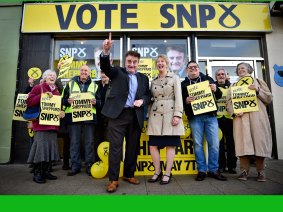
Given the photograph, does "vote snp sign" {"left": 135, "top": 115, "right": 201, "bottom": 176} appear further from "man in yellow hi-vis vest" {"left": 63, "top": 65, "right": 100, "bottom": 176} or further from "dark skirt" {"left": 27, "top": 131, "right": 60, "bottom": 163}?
"dark skirt" {"left": 27, "top": 131, "right": 60, "bottom": 163}

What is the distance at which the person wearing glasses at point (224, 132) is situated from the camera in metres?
4.93

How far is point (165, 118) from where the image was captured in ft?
12.8

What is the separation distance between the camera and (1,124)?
6.59 metres

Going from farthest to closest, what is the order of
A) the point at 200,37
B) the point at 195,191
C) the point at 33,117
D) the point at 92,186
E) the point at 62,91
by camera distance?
the point at 200,37 → the point at 62,91 → the point at 33,117 → the point at 92,186 → the point at 195,191

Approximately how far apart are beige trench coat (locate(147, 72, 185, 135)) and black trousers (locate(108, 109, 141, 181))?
0.30 m

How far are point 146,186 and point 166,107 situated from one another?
4.20 feet

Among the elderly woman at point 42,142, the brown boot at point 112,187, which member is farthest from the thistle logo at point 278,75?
the elderly woman at point 42,142

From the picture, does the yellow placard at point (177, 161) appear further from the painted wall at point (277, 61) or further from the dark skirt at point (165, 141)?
the painted wall at point (277, 61)

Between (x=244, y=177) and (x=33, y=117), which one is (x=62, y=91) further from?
(x=244, y=177)

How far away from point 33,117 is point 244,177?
3756 mm

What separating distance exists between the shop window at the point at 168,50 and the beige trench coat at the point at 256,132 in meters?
3.18

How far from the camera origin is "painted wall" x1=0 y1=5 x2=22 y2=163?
6551 mm

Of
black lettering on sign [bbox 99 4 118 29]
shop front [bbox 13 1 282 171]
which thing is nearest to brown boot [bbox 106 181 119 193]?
shop front [bbox 13 1 282 171]

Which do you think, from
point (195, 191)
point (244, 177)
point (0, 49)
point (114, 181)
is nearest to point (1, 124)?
point (0, 49)
